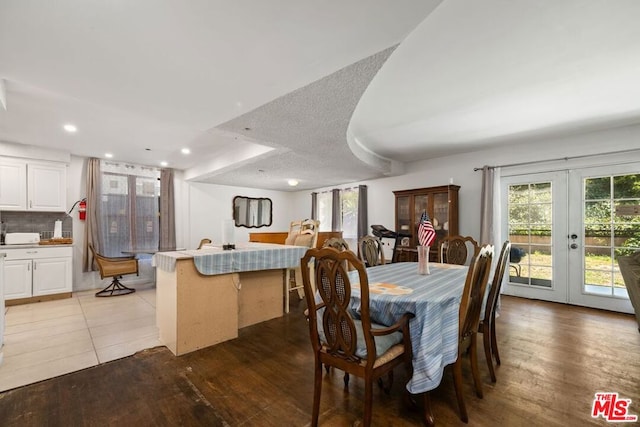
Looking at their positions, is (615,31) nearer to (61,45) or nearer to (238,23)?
(238,23)

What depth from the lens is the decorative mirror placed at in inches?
281

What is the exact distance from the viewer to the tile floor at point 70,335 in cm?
228

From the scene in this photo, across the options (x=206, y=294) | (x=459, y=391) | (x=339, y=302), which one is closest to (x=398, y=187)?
(x=206, y=294)

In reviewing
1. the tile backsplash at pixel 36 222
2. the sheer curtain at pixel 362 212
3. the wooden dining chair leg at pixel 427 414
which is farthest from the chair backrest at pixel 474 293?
the tile backsplash at pixel 36 222

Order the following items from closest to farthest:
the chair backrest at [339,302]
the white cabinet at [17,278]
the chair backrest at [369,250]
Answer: the chair backrest at [339,302]
the chair backrest at [369,250]
the white cabinet at [17,278]

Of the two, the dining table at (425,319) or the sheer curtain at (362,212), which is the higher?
the sheer curtain at (362,212)

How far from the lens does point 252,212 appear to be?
744 cm

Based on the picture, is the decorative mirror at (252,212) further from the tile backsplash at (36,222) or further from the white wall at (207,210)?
the tile backsplash at (36,222)

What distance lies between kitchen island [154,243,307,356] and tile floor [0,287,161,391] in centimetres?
44

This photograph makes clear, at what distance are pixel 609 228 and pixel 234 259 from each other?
4.88 m

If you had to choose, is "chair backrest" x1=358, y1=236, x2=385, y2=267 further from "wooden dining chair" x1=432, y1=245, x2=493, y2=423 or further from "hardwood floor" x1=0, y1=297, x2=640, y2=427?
"wooden dining chair" x1=432, y1=245, x2=493, y2=423

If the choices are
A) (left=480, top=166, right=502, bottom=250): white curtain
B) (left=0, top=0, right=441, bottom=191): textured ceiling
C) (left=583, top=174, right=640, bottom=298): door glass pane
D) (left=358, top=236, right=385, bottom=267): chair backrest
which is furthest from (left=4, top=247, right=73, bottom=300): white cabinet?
(left=583, top=174, right=640, bottom=298): door glass pane

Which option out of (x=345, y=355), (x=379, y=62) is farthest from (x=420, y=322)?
(x=379, y=62)

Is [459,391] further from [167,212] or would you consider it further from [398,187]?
[167,212]
